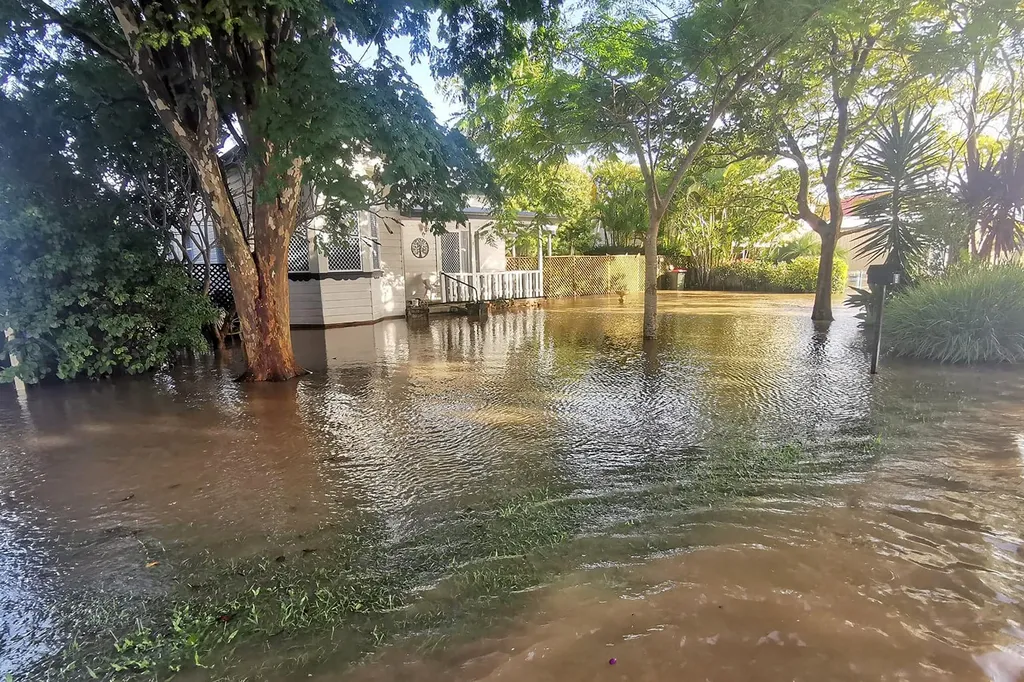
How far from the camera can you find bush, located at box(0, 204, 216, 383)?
264 inches

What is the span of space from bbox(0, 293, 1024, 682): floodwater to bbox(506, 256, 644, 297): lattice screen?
13.3m

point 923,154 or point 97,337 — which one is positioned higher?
point 923,154

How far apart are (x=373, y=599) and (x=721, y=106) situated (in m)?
8.84

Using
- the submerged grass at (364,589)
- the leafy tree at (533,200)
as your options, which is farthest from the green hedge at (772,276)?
the submerged grass at (364,589)

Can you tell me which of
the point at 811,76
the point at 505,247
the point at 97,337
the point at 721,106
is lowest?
the point at 97,337

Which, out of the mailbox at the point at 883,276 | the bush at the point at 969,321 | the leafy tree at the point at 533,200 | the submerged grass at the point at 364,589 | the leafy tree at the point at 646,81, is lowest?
the submerged grass at the point at 364,589

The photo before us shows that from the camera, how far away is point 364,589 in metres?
2.65

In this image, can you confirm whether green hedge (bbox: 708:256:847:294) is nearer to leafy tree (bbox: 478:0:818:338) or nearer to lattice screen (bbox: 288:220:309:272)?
leafy tree (bbox: 478:0:818:338)

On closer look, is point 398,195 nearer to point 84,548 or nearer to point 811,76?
point 84,548

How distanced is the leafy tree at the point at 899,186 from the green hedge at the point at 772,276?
12471mm

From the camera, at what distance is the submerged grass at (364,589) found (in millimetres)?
2246

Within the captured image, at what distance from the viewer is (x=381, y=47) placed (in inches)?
250

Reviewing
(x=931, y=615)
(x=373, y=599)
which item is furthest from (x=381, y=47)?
(x=931, y=615)

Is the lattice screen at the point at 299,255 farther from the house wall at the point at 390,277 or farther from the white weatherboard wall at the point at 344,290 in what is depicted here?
the house wall at the point at 390,277
